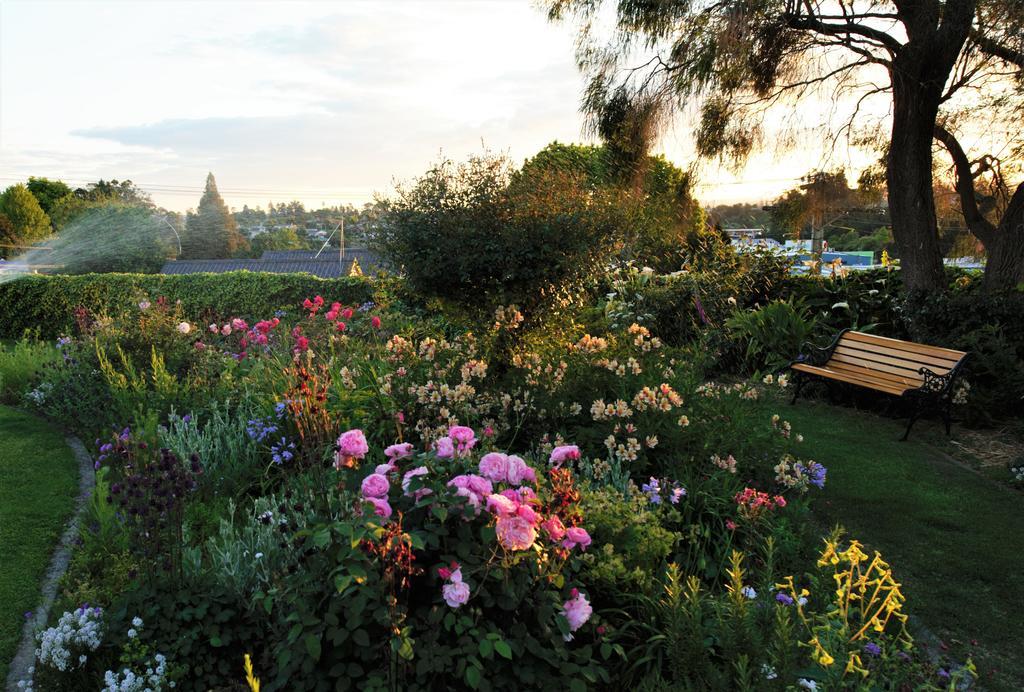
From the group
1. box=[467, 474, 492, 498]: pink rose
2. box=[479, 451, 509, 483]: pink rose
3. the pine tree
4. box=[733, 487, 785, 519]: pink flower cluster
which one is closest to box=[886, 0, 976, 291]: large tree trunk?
box=[733, 487, 785, 519]: pink flower cluster

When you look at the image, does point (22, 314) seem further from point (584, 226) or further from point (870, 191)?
point (870, 191)

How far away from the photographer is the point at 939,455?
5688mm

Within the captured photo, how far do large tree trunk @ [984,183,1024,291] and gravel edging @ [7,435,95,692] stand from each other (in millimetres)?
8593

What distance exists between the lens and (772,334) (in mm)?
8477

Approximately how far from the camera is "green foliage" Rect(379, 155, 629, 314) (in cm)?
539

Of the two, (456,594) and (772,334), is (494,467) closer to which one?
(456,594)

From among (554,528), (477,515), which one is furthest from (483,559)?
(554,528)

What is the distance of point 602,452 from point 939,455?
3279mm

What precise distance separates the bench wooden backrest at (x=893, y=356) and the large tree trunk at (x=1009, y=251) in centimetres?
165

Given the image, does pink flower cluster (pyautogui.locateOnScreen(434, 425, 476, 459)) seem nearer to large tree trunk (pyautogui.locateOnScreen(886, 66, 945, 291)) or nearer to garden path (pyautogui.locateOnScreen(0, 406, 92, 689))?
garden path (pyautogui.locateOnScreen(0, 406, 92, 689))

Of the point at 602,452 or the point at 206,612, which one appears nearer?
the point at 206,612

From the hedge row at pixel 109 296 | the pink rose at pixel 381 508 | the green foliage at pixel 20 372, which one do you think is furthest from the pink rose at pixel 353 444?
the hedge row at pixel 109 296

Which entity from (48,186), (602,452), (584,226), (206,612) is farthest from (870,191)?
(48,186)

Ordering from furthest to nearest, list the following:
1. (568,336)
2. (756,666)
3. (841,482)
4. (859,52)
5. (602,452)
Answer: (859,52) → (568,336) → (841,482) → (602,452) → (756,666)
